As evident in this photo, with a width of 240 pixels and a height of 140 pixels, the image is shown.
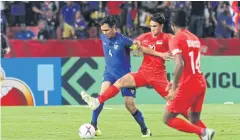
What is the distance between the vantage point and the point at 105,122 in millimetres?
19359

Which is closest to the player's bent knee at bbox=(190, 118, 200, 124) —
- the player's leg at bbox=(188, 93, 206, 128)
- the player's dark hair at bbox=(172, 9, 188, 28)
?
the player's leg at bbox=(188, 93, 206, 128)

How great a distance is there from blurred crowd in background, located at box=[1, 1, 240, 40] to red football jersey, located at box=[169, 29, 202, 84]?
51.4 ft

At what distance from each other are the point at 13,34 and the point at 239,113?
9.88 m

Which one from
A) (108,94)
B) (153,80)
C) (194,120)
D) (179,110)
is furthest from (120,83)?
(179,110)

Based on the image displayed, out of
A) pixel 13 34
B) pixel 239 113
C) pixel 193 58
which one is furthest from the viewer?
pixel 13 34

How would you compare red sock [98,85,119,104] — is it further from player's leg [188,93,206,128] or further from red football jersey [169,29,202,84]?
red football jersey [169,29,202,84]

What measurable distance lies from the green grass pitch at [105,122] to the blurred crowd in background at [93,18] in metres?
5.01

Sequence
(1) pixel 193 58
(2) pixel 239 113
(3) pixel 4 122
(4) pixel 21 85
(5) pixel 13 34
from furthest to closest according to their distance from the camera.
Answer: (5) pixel 13 34, (4) pixel 21 85, (2) pixel 239 113, (3) pixel 4 122, (1) pixel 193 58

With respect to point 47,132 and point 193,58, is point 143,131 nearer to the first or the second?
point 47,132

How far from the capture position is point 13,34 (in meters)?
29.0

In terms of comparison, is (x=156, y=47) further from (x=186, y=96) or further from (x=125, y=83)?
(x=186, y=96)

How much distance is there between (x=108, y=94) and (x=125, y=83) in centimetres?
41

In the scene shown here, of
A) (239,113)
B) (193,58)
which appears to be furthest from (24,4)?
(193,58)

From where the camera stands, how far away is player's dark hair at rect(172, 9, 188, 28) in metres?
13.1
